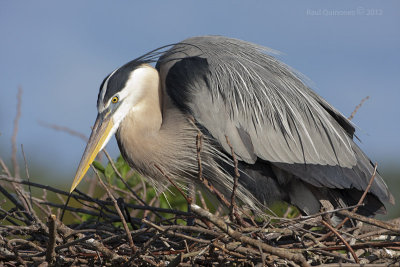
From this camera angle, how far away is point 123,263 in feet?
8.58

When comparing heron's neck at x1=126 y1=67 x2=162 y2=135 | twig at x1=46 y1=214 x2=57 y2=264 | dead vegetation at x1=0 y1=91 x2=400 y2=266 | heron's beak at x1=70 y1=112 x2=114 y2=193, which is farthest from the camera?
heron's neck at x1=126 y1=67 x2=162 y2=135

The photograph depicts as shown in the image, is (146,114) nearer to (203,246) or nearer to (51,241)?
(203,246)

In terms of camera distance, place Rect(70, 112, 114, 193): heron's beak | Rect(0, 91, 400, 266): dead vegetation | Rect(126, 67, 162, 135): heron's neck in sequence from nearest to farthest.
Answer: Rect(0, 91, 400, 266): dead vegetation → Rect(70, 112, 114, 193): heron's beak → Rect(126, 67, 162, 135): heron's neck

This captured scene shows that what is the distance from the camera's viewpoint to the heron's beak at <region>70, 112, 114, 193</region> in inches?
137

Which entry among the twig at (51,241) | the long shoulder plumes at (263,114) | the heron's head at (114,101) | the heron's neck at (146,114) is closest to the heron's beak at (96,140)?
the heron's head at (114,101)

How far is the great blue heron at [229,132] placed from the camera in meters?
3.54

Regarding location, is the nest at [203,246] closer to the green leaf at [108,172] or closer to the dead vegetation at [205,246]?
the dead vegetation at [205,246]

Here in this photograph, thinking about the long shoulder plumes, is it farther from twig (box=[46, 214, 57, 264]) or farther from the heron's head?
twig (box=[46, 214, 57, 264])

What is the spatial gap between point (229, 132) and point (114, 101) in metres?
0.75

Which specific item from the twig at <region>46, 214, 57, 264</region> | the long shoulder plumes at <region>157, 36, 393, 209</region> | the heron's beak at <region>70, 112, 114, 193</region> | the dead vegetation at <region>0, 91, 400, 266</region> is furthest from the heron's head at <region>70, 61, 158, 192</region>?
the twig at <region>46, 214, 57, 264</region>

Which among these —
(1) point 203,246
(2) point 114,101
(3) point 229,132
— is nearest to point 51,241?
(1) point 203,246

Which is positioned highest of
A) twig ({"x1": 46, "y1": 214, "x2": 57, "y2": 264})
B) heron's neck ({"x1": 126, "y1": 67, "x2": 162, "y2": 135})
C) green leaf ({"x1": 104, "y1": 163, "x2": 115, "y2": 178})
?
heron's neck ({"x1": 126, "y1": 67, "x2": 162, "y2": 135})

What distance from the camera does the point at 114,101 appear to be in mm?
3576

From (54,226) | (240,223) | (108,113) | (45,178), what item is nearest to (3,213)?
(108,113)
